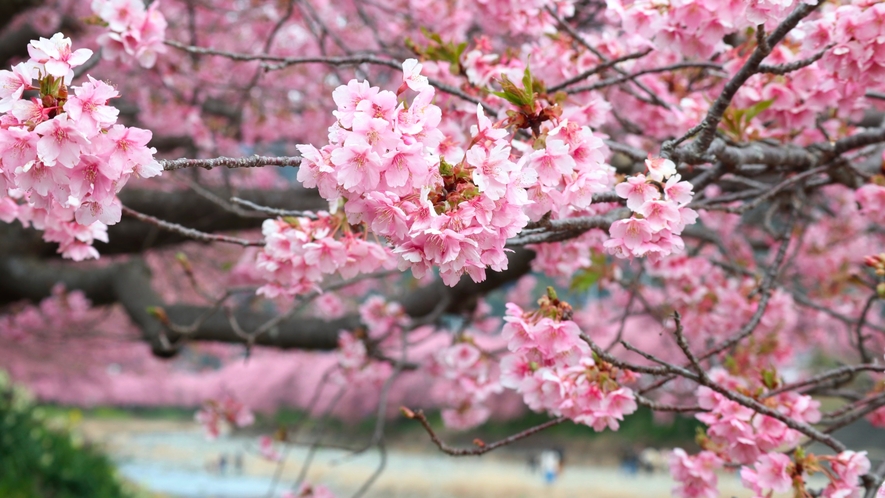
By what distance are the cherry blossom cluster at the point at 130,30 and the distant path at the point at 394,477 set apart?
467cm

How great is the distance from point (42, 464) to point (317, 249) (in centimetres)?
424

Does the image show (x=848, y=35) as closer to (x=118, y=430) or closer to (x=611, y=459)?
(x=611, y=459)

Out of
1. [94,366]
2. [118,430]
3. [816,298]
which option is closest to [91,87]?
[816,298]

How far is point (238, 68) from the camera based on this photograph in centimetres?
478

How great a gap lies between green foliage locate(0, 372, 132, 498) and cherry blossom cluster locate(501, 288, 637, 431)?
367cm

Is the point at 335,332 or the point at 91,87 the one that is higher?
the point at 335,332

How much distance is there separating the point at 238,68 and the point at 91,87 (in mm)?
4335

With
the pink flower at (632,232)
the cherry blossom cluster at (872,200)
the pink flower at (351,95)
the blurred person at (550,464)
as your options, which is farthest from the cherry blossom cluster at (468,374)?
the blurred person at (550,464)

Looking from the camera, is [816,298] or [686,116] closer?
[686,116]

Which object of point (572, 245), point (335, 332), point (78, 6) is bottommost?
point (572, 245)

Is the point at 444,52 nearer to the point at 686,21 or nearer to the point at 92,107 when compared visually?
the point at 686,21

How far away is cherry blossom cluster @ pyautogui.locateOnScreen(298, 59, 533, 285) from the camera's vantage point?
785 millimetres

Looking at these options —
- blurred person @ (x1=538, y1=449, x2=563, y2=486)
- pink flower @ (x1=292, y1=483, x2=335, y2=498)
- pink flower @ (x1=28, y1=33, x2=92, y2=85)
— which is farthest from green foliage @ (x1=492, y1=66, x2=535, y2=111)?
blurred person @ (x1=538, y1=449, x2=563, y2=486)

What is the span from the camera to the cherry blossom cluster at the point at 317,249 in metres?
1.12
